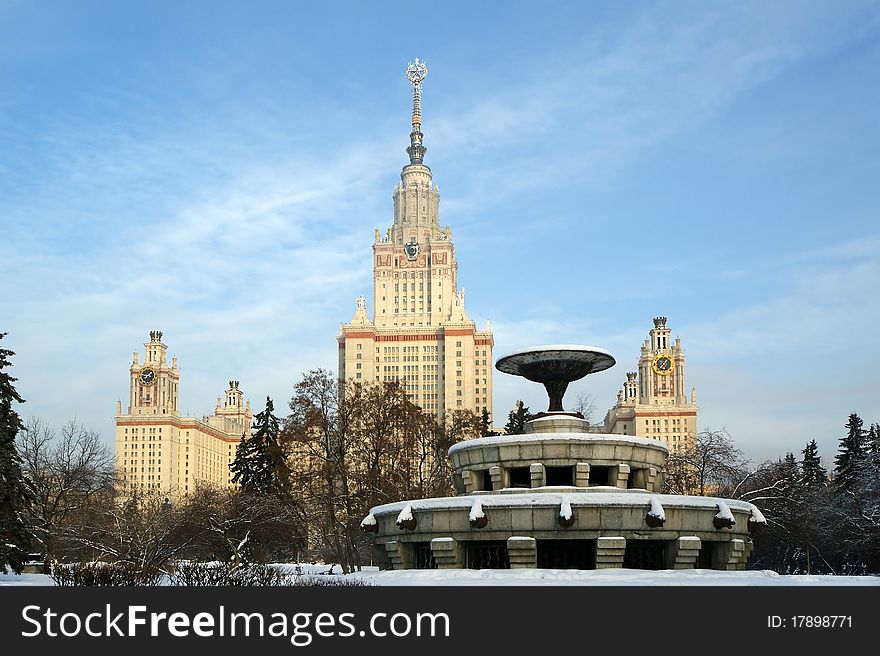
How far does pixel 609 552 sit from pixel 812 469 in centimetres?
5113

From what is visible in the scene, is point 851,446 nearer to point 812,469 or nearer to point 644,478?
point 812,469

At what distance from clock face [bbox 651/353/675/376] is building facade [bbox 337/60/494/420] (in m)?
24.3

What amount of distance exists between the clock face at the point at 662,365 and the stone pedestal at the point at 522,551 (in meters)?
124

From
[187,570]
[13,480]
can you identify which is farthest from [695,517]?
[13,480]

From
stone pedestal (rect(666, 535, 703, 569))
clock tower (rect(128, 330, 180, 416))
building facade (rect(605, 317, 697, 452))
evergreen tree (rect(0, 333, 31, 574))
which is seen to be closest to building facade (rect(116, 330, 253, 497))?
clock tower (rect(128, 330, 180, 416))

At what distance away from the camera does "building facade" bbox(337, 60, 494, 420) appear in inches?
5413

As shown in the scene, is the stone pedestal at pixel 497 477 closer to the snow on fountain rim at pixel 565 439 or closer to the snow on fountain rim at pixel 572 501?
the snow on fountain rim at pixel 565 439

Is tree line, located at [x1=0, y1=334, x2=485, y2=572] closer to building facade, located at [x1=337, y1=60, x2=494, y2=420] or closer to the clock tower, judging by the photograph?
building facade, located at [x1=337, y1=60, x2=494, y2=420]

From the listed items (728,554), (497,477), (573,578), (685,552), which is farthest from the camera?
(497,477)

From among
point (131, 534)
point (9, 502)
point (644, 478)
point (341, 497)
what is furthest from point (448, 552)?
point (341, 497)

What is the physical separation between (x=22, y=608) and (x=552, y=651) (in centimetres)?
571

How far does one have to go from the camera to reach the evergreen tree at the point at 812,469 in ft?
197

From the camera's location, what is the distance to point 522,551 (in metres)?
21.4

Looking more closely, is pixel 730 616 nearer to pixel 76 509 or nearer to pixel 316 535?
pixel 76 509
